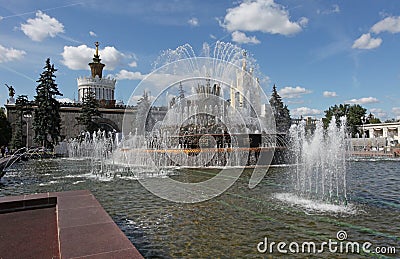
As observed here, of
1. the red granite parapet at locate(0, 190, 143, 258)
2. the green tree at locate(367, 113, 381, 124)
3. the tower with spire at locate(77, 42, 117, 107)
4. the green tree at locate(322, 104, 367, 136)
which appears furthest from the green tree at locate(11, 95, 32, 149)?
the green tree at locate(367, 113, 381, 124)

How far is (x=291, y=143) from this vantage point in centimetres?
1933

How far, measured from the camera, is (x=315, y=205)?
251 inches

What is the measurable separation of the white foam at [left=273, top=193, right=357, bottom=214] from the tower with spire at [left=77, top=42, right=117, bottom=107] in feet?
156

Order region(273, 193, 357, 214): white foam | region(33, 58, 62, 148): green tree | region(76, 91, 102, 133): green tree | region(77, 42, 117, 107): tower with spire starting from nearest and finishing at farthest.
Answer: region(273, 193, 357, 214): white foam → region(33, 58, 62, 148): green tree → region(76, 91, 102, 133): green tree → region(77, 42, 117, 107): tower with spire

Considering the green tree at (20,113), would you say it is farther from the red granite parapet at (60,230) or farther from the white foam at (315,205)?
the white foam at (315,205)

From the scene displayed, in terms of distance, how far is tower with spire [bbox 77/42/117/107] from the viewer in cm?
5266

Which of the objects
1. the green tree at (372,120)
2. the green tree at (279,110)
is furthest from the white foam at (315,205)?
the green tree at (372,120)

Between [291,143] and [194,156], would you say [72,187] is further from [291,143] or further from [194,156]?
[291,143]

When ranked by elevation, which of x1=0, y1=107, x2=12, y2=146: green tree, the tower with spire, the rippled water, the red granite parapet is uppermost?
the tower with spire

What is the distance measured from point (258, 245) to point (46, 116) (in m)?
30.6

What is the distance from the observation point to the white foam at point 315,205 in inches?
234

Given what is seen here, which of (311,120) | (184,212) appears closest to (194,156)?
(184,212)

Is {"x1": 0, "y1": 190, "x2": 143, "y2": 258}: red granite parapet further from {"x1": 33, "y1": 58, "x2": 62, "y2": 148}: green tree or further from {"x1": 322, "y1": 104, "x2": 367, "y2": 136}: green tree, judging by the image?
{"x1": 322, "y1": 104, "x2": 367, "y2": 136}: green tree

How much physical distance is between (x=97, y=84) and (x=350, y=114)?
52.9 metres
